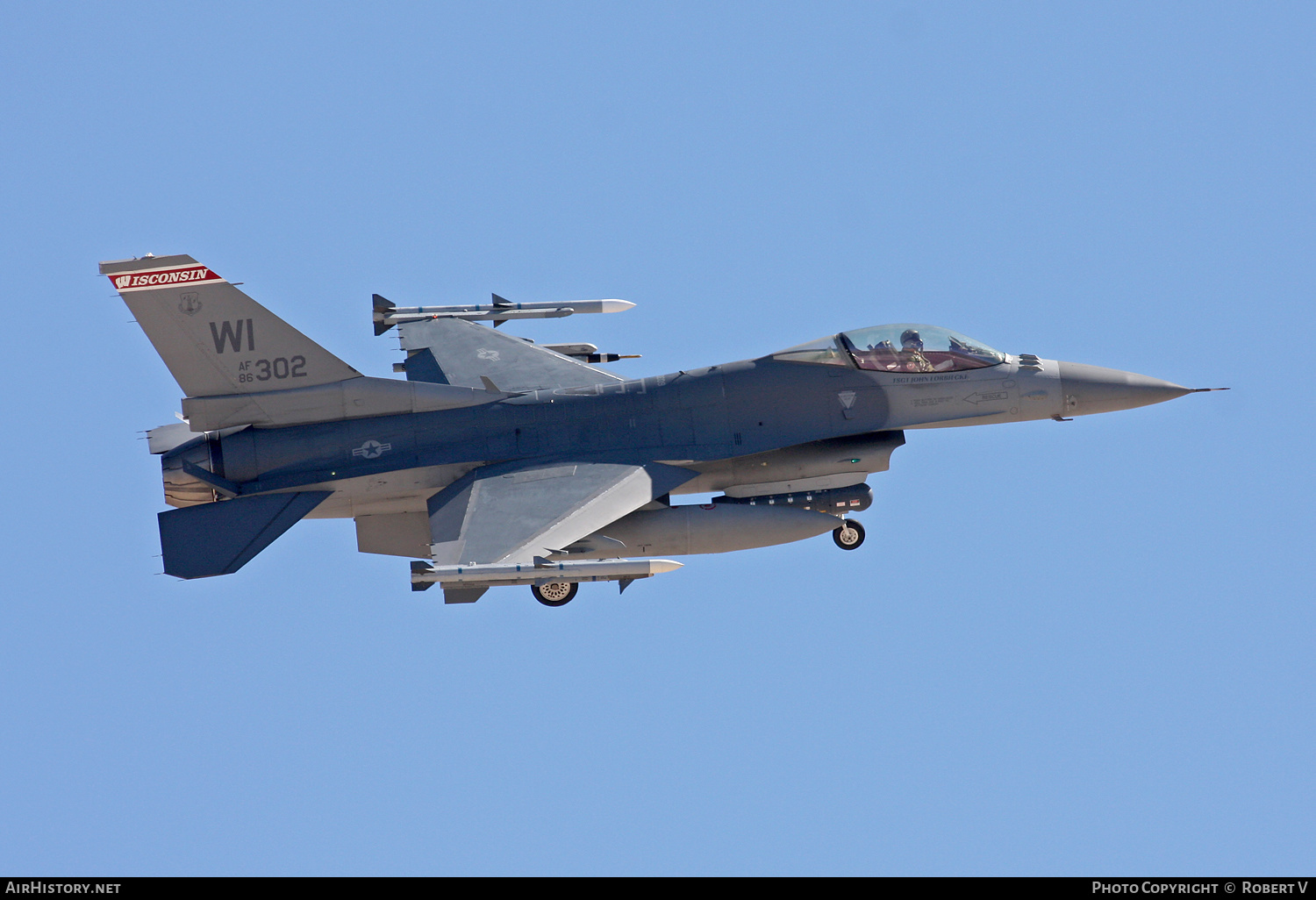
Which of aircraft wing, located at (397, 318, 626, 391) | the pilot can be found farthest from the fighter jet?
aircraft wing, located at (397, 318, 626, 391)

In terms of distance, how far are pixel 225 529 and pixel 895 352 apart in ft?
30.6

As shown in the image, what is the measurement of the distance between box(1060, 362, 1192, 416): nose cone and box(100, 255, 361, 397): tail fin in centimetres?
1005

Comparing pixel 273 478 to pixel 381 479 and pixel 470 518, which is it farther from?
pixel 470 518

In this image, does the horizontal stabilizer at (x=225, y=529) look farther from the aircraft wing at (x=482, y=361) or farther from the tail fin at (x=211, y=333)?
the aircraft wing at (x=482, y=361)

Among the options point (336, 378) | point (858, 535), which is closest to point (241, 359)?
point (336, 378)

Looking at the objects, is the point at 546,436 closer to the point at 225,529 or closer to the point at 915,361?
the point at 225,529

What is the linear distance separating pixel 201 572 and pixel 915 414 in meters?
9.81

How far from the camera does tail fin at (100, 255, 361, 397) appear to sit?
23281 mm

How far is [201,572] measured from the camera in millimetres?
22750

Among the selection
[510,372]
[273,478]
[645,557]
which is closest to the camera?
[645,557]

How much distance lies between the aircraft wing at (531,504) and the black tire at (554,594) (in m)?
1.05

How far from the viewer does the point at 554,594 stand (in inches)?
915

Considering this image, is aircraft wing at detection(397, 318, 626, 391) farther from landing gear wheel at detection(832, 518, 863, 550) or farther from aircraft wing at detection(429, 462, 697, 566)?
landing gear wheel at detection(832, 518, 863, 550)

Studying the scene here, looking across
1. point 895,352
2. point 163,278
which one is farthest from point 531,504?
point 163,278
